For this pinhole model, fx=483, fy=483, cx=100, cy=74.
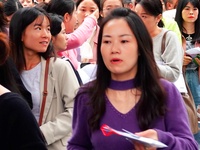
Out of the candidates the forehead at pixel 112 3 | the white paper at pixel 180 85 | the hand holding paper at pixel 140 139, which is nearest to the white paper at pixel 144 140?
the hand holding paper at pixel 140 139

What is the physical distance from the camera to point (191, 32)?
6.22 m

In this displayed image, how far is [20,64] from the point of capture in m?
3.62

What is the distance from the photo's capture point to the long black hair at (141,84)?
2520mm

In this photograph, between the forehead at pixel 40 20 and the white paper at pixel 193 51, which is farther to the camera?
the white paper at pixel 193 51

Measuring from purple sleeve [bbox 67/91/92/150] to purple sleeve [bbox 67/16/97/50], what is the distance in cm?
211

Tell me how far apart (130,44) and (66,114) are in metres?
1.21

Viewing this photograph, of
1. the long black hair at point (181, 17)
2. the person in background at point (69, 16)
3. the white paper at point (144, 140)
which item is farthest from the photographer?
the long black hair at point (181, 17)

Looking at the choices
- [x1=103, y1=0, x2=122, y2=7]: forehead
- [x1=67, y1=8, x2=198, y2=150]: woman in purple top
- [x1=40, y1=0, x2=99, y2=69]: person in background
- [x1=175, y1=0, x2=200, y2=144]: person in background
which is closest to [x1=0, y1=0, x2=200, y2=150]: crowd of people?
[x1=67, y1=8, x2=198, y2=150]: woman in purple top

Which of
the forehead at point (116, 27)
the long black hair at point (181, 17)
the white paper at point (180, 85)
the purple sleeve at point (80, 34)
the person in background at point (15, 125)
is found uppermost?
the forehead at point (116, 27)

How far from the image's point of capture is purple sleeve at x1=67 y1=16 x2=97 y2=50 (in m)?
4.77

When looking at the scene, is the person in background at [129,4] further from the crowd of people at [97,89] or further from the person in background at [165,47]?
the crowd of people at [97,89]

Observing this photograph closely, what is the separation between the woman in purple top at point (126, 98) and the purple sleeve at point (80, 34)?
2.07 metres

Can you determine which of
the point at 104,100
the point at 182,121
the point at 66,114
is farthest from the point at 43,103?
the point at 182,121

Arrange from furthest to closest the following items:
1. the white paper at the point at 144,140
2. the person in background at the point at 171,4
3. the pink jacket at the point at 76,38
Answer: the person in background at the point at 171,4, the pink jacket at the point at 76,38, the white paper at the point at 144,140
